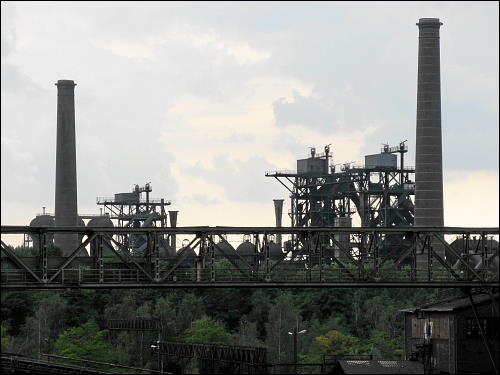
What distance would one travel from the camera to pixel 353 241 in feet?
385

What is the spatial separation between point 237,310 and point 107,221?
3460 centimetres

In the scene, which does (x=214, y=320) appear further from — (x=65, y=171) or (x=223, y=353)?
(x=223, y=353)

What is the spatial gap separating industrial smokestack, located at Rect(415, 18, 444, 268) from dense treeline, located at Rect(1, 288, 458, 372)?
455 inches

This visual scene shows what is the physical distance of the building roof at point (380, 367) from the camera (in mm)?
51250

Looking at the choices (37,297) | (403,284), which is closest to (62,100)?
(37,297)

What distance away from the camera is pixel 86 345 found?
82938 mm

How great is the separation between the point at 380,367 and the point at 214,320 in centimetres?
4436

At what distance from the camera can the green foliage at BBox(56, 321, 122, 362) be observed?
3196 inches

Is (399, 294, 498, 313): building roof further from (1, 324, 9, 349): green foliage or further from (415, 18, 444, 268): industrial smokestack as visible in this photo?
(1, 324, 9, 349): green foliage

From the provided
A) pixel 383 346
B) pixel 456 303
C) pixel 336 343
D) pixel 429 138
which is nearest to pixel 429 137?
pixel 429 138

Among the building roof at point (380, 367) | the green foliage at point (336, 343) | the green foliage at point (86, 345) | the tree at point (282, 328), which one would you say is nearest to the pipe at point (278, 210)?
the tree at point (282, 328)

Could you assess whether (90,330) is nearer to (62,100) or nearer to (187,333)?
(187,333)

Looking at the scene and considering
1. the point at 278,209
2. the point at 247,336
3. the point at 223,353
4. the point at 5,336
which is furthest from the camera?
the point at 278,209

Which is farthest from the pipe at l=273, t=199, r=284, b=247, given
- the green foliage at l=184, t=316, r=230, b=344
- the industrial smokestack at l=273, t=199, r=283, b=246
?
the green foliage at l=184, t=316, r=230, b=344
